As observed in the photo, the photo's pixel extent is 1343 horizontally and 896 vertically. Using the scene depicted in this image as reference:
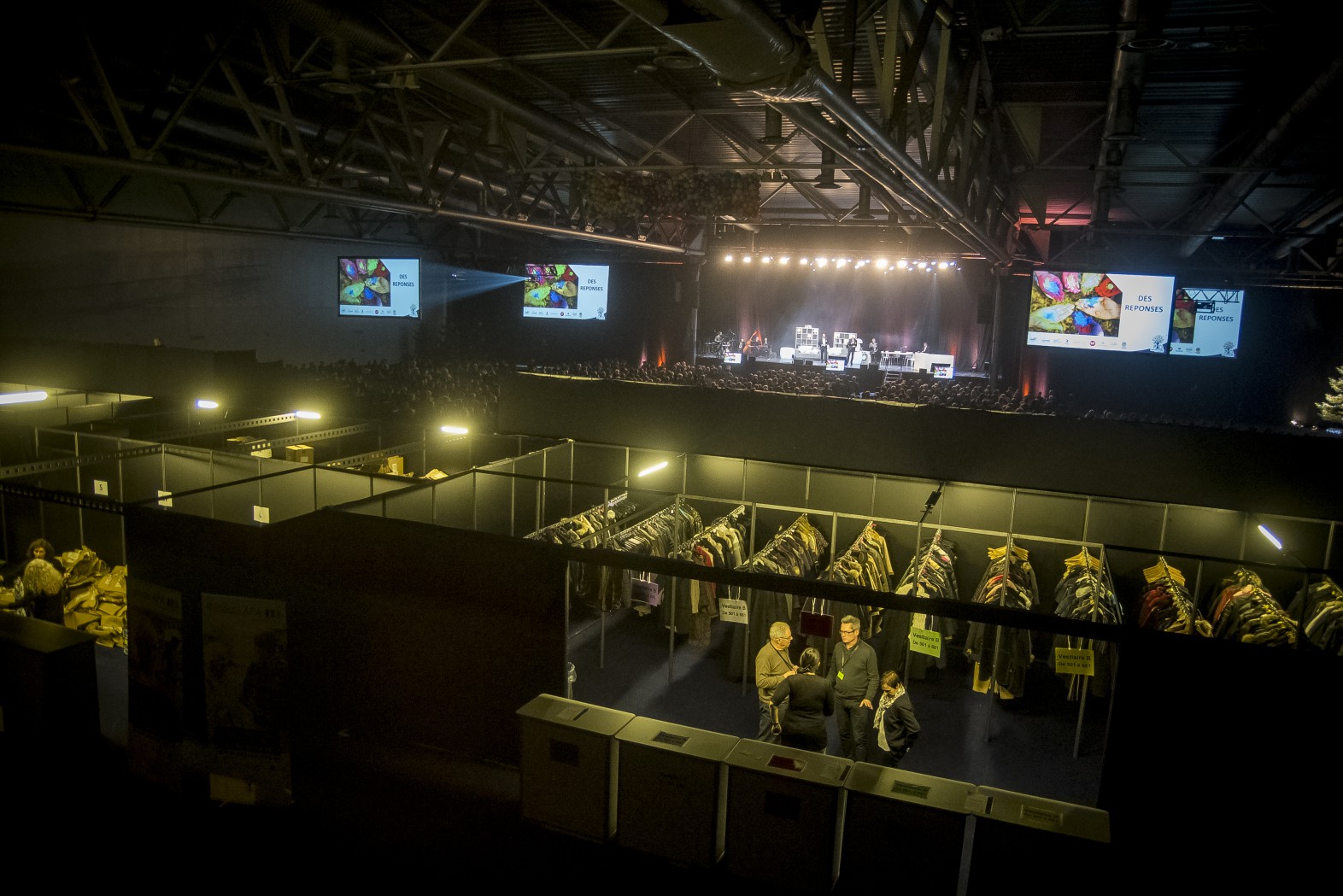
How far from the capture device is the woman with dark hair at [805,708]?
15.3 ft

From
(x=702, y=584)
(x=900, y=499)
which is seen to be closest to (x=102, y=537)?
(x=702, y=584)

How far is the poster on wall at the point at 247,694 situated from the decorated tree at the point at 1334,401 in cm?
1709

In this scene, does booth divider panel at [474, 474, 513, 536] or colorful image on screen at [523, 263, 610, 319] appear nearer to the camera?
booth divider panel at [474, 474, 513, 536]

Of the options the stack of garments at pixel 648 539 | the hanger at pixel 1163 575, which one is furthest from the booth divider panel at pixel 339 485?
the hanger at pixel 1163 575

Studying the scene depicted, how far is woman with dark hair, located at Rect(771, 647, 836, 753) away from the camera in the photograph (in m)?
4.67

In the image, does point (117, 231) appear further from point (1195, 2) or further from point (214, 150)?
point (1195, 2)

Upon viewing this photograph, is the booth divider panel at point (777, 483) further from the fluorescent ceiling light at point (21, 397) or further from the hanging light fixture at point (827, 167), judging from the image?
the fluorescent ceiling light at point (21, 397)

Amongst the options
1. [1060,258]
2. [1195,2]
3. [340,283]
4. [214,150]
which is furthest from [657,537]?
[1060,258]

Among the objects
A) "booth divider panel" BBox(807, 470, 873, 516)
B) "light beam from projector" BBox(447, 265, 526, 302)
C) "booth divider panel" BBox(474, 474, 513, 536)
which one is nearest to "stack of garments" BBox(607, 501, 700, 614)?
"booth divider panel" BBox(474, 474, 513, 536)

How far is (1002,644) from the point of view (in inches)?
238

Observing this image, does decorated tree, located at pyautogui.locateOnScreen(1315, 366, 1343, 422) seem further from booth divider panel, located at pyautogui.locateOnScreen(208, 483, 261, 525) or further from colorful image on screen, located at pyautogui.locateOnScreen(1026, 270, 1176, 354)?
booth divider panel, located at pyautogui.locateOnScreen(208, 483, 261, 525)

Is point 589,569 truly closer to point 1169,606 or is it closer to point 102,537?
point 102,537

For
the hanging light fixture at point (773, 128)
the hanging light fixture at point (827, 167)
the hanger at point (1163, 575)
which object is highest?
the hanging light fixture at point (827, 167)

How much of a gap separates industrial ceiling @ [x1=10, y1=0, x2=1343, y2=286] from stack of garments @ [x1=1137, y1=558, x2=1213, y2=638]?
348cm
